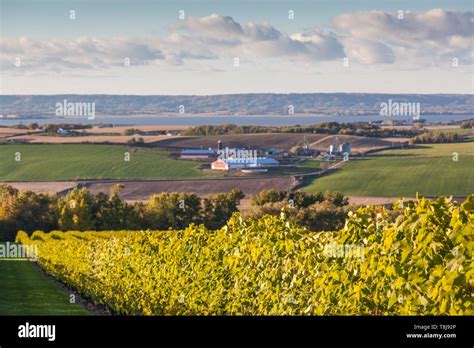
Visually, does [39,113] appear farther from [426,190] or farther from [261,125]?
[426,190]

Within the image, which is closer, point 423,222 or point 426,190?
point 423,222

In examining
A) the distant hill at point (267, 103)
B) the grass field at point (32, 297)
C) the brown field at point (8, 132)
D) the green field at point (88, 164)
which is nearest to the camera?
the grass field at point (32, 297)

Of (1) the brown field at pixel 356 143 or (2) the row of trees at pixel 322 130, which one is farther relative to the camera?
(2) the row of trees at pixel 322 130

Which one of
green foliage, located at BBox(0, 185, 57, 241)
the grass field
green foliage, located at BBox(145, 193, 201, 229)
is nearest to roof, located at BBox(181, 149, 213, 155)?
green foliage, located at BBox(145, 193, 201, 229)

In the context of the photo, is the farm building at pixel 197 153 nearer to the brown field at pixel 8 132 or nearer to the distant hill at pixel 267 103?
the distant hill at pixel 267 103

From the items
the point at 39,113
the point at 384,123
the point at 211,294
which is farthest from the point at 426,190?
the point at 211,294

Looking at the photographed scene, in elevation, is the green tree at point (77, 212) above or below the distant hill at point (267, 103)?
below

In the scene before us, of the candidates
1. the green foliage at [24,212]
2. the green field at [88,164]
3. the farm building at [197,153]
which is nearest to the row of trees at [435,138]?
the farm building at [197,153]

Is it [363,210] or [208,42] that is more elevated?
[208,42]
